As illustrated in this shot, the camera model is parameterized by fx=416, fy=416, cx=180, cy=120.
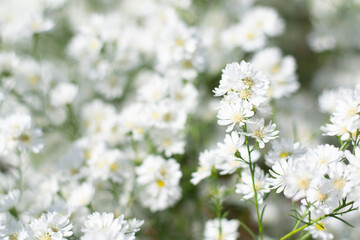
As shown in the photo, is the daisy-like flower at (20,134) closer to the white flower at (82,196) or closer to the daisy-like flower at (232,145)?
the white flower at (82,196)

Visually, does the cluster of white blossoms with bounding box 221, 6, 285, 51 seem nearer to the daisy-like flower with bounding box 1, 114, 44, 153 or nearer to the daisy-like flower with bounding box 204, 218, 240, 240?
the daisy-like flower with bounding box 204, 218, 240, 240

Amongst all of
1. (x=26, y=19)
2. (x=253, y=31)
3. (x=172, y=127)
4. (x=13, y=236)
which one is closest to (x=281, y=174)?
(x=172, y=127)

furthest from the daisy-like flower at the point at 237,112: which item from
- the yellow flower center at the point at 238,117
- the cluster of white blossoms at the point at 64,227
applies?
the cluster of white blossoms at the point at 64,227

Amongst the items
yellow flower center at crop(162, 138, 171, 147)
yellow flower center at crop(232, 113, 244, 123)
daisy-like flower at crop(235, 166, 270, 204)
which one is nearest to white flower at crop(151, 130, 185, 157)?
yellow flower center at crop(162, 138, 171, 147)

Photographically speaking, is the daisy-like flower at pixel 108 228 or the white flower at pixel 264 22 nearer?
the daisy-like flower at pixel 108 228

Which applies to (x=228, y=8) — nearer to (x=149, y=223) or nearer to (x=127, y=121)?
(x=127, y=121)

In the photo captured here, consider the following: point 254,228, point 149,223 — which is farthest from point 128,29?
point 254,228
